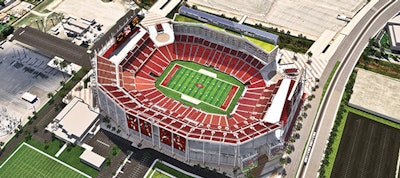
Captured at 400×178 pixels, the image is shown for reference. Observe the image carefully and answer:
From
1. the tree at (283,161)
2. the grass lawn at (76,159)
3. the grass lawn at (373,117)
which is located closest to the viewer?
the grass lawn at (76,159)

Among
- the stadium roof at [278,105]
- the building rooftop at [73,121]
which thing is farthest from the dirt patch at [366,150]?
the building rooftop at [73,121]

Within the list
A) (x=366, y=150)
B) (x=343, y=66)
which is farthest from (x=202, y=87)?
(x=366, y=150)

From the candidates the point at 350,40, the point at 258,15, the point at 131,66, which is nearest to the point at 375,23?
the point at 350,40

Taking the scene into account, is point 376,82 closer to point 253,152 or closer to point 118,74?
point 253,152

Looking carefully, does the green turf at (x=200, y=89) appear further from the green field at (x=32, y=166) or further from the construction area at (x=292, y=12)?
the green field at (x=32, y=166)

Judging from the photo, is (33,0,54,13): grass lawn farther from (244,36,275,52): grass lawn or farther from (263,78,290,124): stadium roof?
(263,78,290,124): stadium roof

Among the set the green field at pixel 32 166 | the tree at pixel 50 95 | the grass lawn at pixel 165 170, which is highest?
the tree at pixel 50 95
